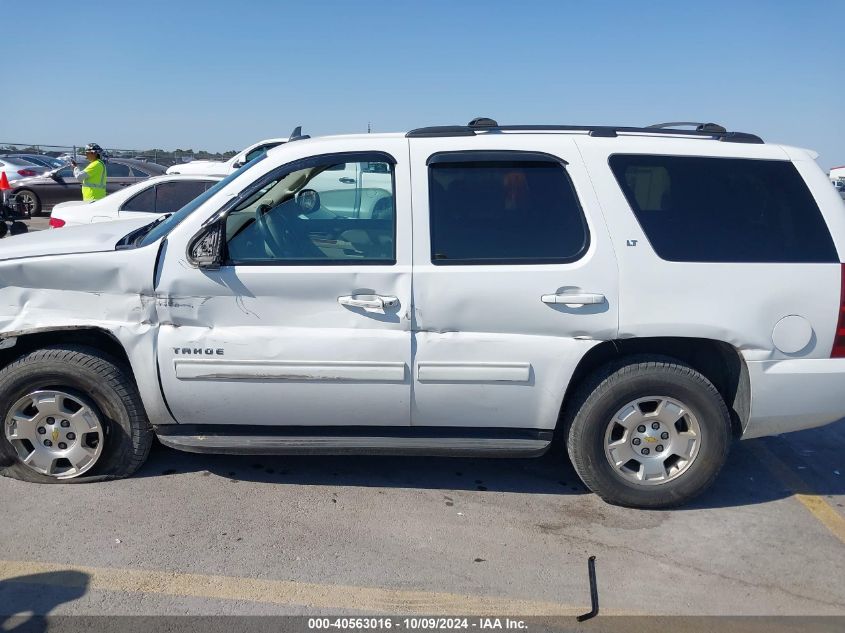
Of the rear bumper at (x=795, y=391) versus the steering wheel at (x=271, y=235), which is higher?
the steering wheel at (x=271, y=235)

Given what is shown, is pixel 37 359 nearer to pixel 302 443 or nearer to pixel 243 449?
pixel 243 449

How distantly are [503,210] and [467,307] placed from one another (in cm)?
56

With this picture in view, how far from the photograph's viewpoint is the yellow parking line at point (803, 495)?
3957 millimetres

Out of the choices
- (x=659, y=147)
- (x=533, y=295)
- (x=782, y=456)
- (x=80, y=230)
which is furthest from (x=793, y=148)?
(x=80, y=230)

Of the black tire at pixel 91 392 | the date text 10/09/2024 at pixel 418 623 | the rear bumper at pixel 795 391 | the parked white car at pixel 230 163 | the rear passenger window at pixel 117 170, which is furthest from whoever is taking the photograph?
the rear passenger window at pixel 117 170

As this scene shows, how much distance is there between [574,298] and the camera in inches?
147

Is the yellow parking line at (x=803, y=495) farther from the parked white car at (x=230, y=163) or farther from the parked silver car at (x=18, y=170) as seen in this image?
the parked silver car at (x=18, y=170)

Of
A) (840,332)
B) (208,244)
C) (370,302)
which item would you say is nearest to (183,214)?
(208,244)

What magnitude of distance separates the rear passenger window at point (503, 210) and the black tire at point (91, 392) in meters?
1.84

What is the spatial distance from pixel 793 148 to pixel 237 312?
3100mm

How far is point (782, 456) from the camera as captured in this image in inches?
191

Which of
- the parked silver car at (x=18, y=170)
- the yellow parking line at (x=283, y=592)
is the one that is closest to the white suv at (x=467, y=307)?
the yellow parking line at (x=283, y=592)

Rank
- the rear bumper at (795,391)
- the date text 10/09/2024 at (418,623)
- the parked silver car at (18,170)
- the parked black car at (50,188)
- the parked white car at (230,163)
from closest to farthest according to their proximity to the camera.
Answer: the date text 10/09/2024 at (418,623) < the rear bumper at (795,391) < the parked white car at (230,163) < the parked black car at (50,188) < the parked silver car at (18,170)

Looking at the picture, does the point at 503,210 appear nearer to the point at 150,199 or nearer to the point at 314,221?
the point at 314,221
